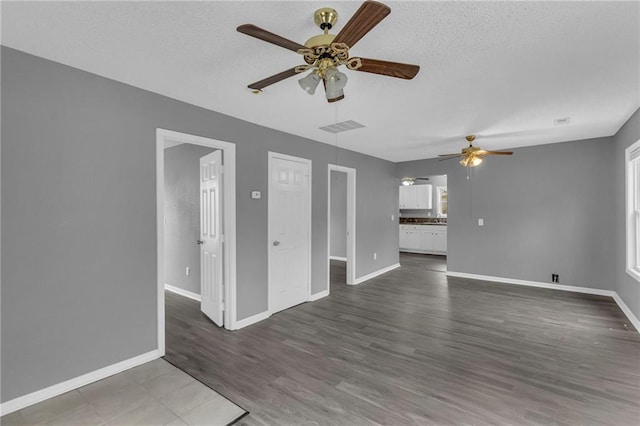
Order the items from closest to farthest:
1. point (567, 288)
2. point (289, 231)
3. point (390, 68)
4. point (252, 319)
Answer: point (390, 68) < point (252, 319) < point (289, 231) < point (567, 288)

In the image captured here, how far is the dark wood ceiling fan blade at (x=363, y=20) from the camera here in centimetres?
129

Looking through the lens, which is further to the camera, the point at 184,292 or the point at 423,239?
the point at 423,239

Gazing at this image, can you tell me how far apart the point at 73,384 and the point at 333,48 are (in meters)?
3.13

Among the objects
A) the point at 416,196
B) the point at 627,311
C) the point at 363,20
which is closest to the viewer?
the point at 363,20

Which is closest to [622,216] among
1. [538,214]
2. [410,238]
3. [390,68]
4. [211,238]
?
[538,214]

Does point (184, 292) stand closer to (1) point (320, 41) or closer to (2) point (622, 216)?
(1) point (320, 41)

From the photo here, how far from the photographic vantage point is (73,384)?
7.82 feet

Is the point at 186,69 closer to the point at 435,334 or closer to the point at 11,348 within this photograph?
the point at 11,348

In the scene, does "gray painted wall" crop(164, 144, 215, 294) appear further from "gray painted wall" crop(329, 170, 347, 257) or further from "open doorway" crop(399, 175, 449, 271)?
"open doorway" crop(399, 175, 449, 271)

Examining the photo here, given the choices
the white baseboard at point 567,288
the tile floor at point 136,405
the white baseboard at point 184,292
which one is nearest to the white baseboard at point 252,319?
the tile floor at point 136,405

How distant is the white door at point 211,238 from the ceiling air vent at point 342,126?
149cm

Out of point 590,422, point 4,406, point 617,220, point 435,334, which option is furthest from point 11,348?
point 617,220

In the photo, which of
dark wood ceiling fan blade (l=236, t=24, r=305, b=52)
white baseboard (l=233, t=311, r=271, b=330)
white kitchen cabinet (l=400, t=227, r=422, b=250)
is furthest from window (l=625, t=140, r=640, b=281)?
white kitchen cabinet (l=400, t=227, r=422, b=250)

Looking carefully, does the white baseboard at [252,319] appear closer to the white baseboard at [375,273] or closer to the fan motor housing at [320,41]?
the white baseboard at [375,273]
